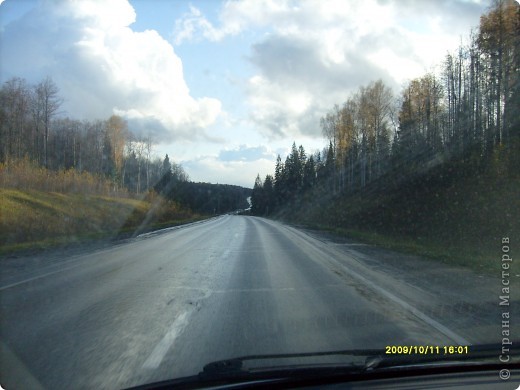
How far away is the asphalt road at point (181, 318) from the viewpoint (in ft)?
16.3

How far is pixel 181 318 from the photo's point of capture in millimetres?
7047

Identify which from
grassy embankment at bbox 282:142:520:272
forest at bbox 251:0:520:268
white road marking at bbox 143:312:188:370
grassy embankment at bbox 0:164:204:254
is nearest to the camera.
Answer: white road marking at bbox 143:312:188:370

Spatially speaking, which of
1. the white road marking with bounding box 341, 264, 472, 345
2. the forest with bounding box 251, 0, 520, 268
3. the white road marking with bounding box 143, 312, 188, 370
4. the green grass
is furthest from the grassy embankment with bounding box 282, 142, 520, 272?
the green grass

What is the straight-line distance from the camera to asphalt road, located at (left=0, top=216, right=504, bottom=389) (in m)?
4.97

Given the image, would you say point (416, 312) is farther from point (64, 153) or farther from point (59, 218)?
point (64, 153)

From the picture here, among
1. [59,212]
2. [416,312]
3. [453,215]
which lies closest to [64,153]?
[59,212]

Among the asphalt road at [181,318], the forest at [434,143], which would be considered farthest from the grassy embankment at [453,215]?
the asphalt road at [181,318]

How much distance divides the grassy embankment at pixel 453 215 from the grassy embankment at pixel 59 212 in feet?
51.0

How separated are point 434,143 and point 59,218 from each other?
127ft

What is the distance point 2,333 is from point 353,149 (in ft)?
201

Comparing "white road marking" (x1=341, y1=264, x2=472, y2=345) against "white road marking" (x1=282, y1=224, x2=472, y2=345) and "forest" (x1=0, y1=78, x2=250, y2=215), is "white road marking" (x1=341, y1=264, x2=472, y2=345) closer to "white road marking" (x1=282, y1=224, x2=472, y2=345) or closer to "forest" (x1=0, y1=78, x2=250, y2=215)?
"white road marking" (x1=282, y1=224, x2=472, y2=345)

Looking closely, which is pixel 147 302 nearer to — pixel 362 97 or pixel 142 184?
pixel 362 97

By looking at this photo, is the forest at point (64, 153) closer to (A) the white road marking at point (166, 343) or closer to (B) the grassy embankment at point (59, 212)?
(B) the grassy embankment at point (59, 212)

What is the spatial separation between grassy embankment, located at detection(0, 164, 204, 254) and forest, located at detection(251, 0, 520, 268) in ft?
61.5
